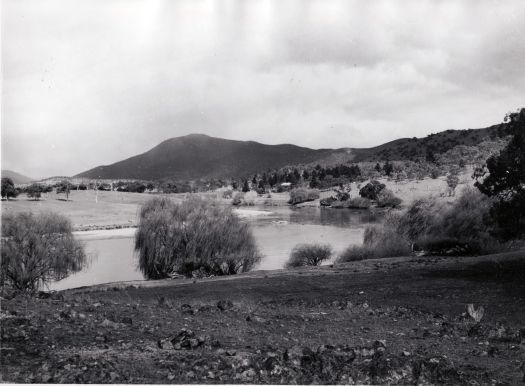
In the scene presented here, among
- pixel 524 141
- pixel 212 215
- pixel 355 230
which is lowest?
pixel 355 230

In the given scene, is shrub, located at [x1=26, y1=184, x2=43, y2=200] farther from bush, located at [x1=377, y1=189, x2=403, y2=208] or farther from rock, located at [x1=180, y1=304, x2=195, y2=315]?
rock, located at [x1=180, y1=304, x2=195, y2=315]

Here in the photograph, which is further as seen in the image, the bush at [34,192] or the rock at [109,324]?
the bush at [34,192]

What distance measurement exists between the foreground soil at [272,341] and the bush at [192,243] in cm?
2045

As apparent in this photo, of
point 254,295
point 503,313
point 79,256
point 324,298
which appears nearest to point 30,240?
point 79,256

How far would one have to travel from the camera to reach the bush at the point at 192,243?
38.2m

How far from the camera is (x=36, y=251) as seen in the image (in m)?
33.1

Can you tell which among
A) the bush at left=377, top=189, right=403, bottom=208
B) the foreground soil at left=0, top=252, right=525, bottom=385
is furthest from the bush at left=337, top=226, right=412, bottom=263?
the bush at left=377, top=189, right=403, bottom=208

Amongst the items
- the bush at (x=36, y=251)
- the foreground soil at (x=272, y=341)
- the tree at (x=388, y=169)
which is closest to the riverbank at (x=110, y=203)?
the tree at (x=388, y=169)

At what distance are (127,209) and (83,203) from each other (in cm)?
1093

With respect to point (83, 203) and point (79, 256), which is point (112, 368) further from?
point (83, 203)

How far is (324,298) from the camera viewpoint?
19391 mm

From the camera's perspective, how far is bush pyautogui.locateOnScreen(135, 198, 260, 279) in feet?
125

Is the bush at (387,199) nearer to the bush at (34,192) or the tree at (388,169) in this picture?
the tree at (388,169)

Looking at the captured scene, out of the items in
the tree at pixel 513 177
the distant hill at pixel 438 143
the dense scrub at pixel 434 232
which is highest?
the distant hill at pixel 438 143
